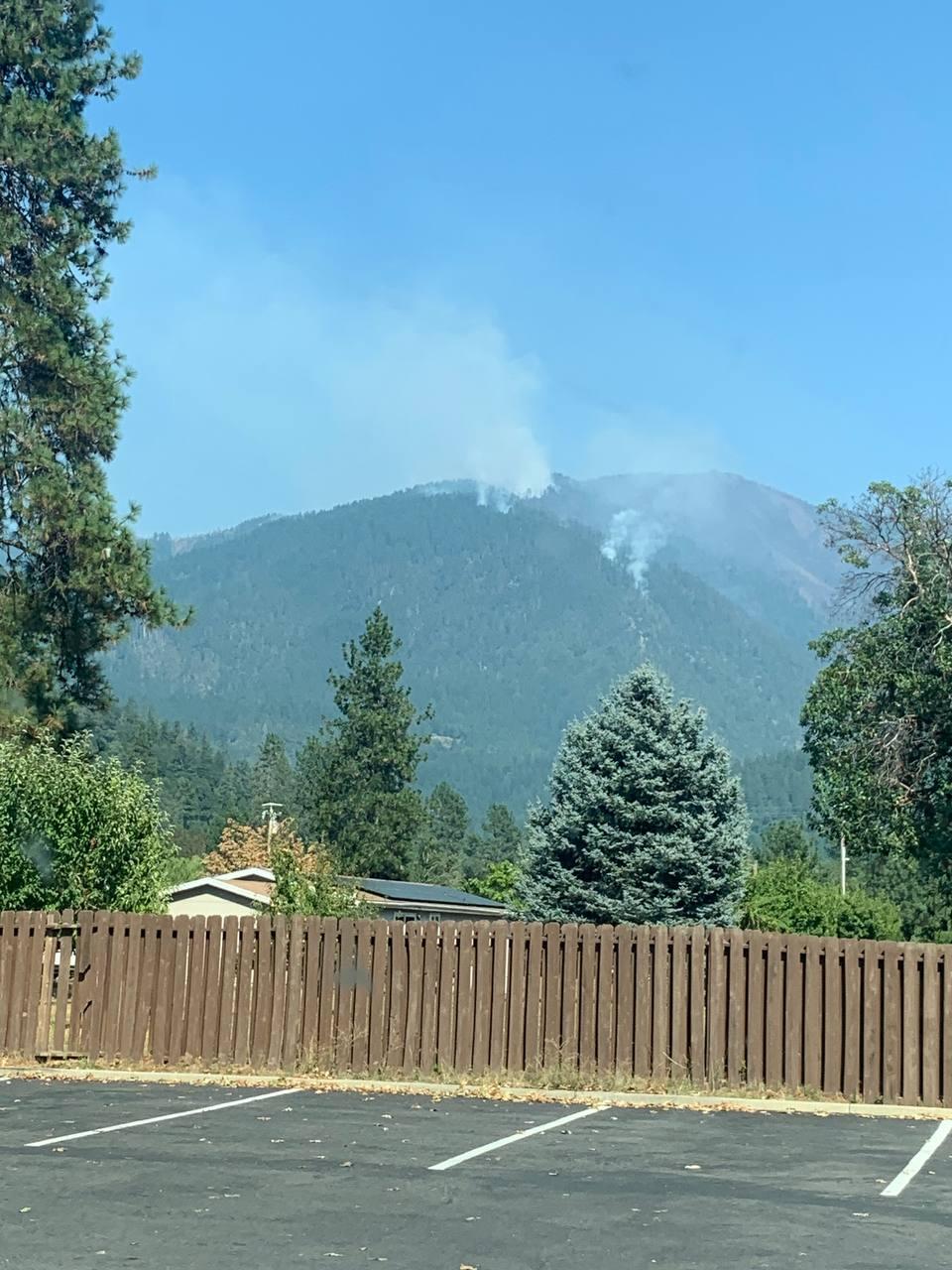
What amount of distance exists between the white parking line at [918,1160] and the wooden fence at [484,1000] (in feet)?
5.71

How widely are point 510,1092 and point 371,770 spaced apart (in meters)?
57.7

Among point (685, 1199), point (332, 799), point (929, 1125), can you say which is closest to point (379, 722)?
point (332, 799)

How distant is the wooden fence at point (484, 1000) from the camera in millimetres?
17734

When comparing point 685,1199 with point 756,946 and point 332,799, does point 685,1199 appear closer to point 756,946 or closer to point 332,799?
point 756,946

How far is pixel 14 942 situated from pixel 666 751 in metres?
16.3

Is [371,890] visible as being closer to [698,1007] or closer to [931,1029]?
[698,1007]

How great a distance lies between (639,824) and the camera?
3344 cm

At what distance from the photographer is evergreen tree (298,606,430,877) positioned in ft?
241

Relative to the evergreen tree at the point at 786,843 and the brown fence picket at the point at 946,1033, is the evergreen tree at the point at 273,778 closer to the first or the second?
the evergreen tree at the point at 786,843

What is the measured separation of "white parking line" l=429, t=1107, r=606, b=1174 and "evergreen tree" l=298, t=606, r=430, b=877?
5574 cm

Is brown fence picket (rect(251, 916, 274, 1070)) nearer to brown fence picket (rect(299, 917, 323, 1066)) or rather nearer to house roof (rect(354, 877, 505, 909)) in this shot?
brown fence picket (rect(299, 917, 323, 1066))

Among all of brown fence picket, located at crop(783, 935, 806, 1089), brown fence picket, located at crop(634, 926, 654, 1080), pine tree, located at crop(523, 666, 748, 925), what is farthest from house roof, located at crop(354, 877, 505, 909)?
brown fence picket, located at crop(783, 935, 806, 1089)

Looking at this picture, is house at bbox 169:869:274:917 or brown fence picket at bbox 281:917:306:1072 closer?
brown fence picket at bbox 281:917:306:1072

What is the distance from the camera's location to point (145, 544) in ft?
112
